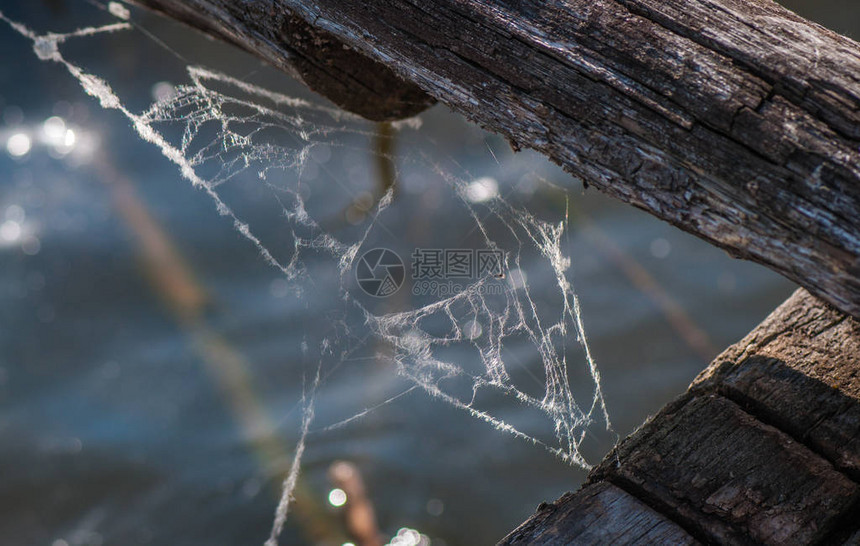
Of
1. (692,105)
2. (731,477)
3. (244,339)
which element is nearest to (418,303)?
(244,339)

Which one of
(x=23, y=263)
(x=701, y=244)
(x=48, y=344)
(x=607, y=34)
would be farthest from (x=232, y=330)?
(x=607, y=34)

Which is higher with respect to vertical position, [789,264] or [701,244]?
[789,264]

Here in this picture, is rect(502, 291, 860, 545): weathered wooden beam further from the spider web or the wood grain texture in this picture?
the spider web

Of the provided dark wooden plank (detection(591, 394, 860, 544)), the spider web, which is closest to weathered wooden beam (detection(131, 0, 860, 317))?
dark wooden plank (detection(591, 394, 860, 544))

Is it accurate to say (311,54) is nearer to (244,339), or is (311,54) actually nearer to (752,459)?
(752,459)

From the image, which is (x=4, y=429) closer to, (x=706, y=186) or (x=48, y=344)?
(x=48, y=344)

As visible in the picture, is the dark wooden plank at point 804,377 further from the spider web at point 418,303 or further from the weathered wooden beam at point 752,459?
the spider web at point 418,303
